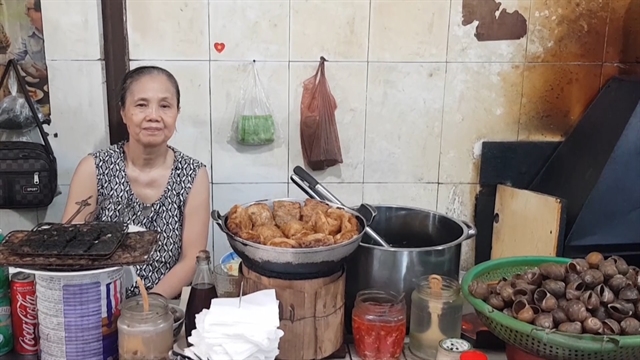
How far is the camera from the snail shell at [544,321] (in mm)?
1119

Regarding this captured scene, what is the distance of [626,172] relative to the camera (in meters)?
2.09

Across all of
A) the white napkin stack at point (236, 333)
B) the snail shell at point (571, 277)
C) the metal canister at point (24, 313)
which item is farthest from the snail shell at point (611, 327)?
the metal canister at point (24, 313)

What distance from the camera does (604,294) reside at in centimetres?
117

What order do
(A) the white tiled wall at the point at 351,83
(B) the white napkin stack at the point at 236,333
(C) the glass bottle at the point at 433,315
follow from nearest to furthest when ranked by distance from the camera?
(B) the white napkin stack at the point at 236,333, (C) the glass bottle at the point at 433,315, (A) the white tiled wall at the point at 351,83

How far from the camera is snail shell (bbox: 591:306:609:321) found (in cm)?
114

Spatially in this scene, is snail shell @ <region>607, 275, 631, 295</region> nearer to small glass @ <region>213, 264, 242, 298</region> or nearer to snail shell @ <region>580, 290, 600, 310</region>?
snail shell @ <region>580, 290, 600, 310</region>

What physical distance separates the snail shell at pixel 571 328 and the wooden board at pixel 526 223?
1.04m

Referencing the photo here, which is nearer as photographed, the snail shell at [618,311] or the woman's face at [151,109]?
the snail shell at [618,311]

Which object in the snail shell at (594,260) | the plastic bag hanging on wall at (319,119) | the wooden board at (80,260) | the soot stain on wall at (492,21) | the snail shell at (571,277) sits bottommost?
the snail shell at (571,277)

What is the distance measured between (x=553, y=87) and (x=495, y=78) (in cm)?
26

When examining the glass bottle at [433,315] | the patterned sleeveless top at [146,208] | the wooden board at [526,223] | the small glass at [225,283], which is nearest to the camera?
the glass bottle at [433,315]

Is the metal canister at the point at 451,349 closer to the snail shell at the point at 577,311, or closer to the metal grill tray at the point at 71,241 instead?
the snail shell at the point at 577,311

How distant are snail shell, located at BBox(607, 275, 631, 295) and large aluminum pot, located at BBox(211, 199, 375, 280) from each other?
0.54 m

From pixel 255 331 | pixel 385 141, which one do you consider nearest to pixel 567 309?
pixel 255 331
